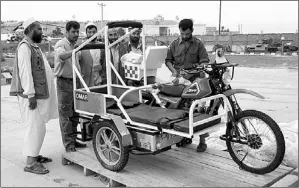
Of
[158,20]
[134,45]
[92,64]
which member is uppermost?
[158,20]

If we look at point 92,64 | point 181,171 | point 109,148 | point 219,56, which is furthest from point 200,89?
point 92,64

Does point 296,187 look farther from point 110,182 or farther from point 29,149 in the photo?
point 29,149

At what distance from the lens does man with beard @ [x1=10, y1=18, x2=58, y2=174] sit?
169 inches

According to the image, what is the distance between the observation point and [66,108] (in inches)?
196

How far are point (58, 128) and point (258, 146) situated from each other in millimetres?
4106

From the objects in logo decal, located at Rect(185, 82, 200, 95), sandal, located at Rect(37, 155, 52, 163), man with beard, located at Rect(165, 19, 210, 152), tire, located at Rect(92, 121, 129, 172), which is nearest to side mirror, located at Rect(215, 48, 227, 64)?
logo decal, located at Rect(185, 82, 200, 95)

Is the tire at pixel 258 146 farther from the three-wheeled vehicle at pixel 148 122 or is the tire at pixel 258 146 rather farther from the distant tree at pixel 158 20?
the distant tree at pixel 158 20

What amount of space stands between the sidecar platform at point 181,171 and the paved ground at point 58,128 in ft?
0.71

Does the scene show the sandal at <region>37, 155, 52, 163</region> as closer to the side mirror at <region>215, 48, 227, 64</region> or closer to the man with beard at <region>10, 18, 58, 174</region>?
the man with beard at <region>10, 18, 58, 174</region>

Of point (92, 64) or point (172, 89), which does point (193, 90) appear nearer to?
point (172, 89)

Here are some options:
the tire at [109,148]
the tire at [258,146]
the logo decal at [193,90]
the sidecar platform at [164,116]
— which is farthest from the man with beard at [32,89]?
the tire at [258,146]

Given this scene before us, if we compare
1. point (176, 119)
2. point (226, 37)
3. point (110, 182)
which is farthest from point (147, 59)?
point (226, 37)

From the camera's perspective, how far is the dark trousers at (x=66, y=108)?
4.95 meters

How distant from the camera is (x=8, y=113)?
26.8 feet
